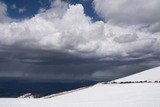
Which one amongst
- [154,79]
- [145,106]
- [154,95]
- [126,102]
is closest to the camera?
[145,106]

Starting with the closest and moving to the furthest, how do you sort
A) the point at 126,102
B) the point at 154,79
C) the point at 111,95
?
the point at 126,102 → the point at 111,95 → the point at 154,79

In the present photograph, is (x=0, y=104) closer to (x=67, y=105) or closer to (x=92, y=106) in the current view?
(x=67, y=105)

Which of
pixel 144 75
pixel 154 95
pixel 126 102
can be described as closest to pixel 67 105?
pixel 126 102

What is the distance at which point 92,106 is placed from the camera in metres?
21.5

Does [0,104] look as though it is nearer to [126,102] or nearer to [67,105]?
[67,105]

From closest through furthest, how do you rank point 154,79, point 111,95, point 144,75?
point 111,95
point 154,79
point 144,75

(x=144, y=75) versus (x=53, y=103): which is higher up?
(x=144, y=75)

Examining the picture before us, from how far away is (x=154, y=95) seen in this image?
24.2 m

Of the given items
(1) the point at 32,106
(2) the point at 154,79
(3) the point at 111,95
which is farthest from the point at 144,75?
(1) the point at 32,106

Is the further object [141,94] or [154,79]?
[154,79]

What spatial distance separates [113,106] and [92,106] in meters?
1.56

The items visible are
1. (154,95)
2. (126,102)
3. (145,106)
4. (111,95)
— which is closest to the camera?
(145,106)

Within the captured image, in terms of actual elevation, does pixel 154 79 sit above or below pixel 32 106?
above

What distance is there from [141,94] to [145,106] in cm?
448
